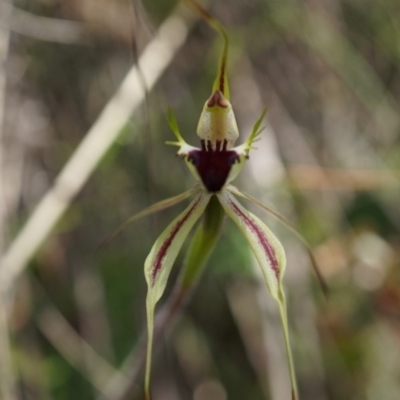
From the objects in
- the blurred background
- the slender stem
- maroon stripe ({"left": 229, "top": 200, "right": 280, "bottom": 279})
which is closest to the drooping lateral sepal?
maroon stripe ({"left": 229, "top": 200, "right": 280, "bottom": 279})

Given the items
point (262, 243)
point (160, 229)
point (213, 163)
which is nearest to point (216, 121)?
point (213, 163)

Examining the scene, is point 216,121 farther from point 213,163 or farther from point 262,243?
point 262,243

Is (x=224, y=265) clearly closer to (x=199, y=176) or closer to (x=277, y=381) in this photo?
(x=277, y=381)

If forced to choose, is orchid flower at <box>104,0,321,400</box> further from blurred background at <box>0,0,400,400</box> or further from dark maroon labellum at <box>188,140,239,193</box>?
blurred background at <box>0,0,400,400</box>

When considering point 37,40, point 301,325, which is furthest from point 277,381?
point 37,40

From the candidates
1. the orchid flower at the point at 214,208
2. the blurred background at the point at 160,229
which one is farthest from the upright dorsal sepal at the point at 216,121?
the blurred background at the point at 160,229
